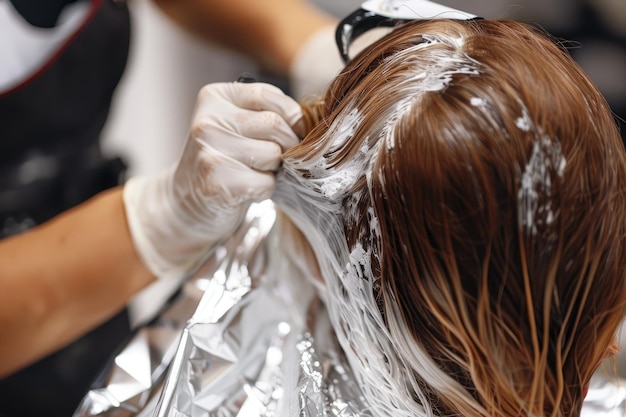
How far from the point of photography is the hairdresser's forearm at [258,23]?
109 centimetres

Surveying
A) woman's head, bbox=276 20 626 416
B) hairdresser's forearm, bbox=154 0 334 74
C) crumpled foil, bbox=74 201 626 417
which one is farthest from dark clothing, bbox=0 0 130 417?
woman's head, bbox=276 20 626 416

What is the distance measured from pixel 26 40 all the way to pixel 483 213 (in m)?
0.78

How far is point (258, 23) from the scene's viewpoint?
44.9 inches

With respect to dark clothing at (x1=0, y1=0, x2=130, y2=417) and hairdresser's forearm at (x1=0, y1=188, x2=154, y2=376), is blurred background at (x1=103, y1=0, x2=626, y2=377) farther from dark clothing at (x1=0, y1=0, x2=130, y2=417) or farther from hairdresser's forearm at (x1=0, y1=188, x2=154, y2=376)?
hairdresser's forearm at (x1=0, y1=188, x2=154, y2=376)

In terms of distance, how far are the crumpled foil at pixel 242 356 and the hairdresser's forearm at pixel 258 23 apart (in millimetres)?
341

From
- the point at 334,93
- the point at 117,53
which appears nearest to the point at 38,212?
the point at 117,53

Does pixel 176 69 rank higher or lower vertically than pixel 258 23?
lower

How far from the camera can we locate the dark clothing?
40.1 inches

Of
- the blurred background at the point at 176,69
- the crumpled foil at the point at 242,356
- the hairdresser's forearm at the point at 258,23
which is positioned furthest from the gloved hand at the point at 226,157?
the blurred background at the point at 176,69

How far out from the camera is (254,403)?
0.76 m

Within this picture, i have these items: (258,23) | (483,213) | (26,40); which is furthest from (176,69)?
(483,213)

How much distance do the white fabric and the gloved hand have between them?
357 millimetres

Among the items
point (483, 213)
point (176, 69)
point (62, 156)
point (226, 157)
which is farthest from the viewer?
point (176, 69)

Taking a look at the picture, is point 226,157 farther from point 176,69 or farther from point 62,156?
point 176,69
